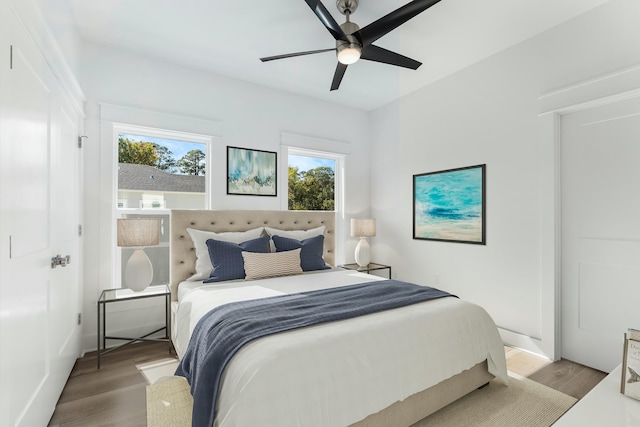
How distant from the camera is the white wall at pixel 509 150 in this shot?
2.53 metres

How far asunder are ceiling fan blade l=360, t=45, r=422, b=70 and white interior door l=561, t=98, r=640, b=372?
1532 millimetres

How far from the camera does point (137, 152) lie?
127 inches

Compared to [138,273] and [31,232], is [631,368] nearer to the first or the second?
[31,232]

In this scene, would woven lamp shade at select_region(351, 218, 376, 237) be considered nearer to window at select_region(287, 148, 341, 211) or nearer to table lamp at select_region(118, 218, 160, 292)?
window at select_region(287, 148, 341, 211)

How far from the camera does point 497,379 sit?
2.35 meters

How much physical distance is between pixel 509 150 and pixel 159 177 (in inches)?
143

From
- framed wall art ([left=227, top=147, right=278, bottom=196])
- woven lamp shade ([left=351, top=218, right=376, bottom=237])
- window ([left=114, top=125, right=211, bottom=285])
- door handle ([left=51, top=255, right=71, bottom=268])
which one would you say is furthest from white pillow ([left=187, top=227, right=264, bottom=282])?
woven lamp shade ([left=351, top=218, right=376, bottom=237])

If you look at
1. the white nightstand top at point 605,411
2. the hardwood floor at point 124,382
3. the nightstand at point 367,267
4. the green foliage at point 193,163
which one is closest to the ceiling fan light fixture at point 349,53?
the green foliage at point 193,163

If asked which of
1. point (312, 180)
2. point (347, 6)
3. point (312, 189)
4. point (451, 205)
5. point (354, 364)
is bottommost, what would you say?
point (354, 364)

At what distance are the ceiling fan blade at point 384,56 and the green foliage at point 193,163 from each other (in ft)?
6.95

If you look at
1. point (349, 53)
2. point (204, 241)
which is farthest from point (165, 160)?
point (349, 53)

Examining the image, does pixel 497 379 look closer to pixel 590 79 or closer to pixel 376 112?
pixel 590 79

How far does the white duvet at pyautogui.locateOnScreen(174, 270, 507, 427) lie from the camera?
4.30 ft

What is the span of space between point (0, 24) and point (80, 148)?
1.74 metres
